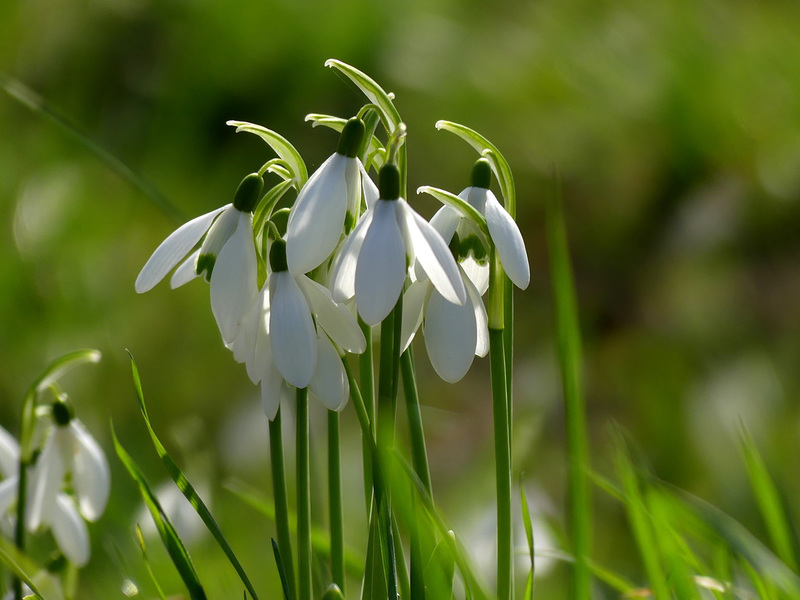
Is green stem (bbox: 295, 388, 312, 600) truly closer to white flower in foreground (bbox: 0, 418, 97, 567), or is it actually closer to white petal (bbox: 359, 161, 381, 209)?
white petal (bbox: 359, 161, 381, 209)

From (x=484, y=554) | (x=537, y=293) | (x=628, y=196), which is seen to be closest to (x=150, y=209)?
(x=537, y=293)

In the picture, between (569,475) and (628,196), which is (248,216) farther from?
(628,196)

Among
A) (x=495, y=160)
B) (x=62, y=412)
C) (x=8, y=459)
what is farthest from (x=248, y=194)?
(x=8, y=459)

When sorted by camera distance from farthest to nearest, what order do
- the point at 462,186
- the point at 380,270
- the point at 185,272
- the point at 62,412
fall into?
the point at 462,186 → the point at 62,412 → the point at 185,272 → the point at 380,270

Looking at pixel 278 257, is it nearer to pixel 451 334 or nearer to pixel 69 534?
pixel 451 334

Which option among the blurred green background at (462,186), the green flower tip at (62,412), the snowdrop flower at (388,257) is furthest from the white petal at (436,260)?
the blurred green background at (462,186)

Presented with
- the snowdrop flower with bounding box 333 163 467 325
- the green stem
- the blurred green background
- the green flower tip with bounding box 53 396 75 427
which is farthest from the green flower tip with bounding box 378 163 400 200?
the blurred green background
